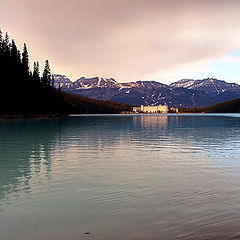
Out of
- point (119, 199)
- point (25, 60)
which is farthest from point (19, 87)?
point (119, 199)

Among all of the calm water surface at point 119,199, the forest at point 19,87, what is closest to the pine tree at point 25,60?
the forest at point 19,87

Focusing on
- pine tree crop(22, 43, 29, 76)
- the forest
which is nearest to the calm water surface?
the forest

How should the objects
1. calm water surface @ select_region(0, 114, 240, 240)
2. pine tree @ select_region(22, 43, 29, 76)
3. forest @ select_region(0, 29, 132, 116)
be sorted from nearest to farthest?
calm water surface @ select_region(0, 114, 240, 240) → forest @ select_region(0, 29, 132, 116) → pine tree @ select_region(22, 43, 29, 76)

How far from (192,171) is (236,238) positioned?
12.4m

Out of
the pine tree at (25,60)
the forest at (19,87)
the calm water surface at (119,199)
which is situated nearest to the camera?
the calm water surface at (119,199)

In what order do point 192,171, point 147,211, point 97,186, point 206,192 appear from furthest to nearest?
point 192,171
point 97,186
point 206,192
point 147,211

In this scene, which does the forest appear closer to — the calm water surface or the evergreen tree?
the evergreen tree

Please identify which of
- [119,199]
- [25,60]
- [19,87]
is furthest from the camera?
[25,60]

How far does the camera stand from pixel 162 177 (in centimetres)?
1911

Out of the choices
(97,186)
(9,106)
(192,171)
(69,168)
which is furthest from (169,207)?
(9,106)

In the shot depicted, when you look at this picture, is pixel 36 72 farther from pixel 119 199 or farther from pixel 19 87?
pixel 119 199

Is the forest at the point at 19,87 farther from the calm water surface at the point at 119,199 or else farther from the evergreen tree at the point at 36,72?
the calm water surface at the point at 119,199

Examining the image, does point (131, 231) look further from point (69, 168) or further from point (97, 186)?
point (69, 168)

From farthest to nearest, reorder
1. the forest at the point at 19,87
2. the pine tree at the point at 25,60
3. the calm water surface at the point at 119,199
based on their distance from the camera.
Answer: the pine tree at the point at 25,60 → the forest at the point at 19,87 → the calm water surface at the point at 119,199
